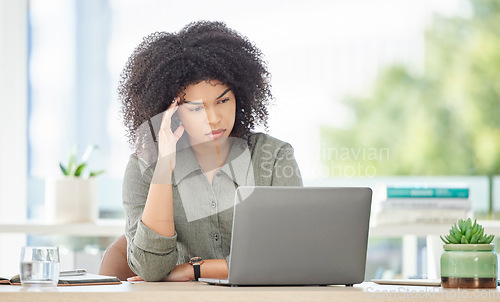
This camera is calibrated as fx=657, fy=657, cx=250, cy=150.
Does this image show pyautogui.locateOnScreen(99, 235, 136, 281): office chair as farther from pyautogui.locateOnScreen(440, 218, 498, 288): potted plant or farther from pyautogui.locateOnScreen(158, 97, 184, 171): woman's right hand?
pyautogui.locateOnScreen(440, 218, 498, 288): potted plant

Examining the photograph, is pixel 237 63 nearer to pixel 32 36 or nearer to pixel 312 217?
pixel 312 217

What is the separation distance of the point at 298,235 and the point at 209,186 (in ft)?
2.36

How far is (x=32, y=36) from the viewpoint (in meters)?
3.40

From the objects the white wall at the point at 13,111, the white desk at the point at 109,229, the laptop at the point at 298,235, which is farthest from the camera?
the white wall at the point at 13,111

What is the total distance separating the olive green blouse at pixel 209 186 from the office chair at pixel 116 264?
0.14 m

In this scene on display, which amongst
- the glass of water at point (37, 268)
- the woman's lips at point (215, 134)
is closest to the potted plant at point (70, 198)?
the woman's lips at point (215, 134)

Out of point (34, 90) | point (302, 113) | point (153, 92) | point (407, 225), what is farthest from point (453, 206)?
point (34, 90)

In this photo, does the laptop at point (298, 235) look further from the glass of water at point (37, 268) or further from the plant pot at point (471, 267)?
the glass of water at point (37, 268)

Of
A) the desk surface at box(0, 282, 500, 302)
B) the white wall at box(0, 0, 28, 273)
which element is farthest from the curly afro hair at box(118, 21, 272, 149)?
the white wall at box(0, 0, 28, 273)

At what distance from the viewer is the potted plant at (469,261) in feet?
4.40

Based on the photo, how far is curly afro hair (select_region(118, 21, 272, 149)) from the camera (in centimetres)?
198

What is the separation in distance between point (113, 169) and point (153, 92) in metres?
1.44

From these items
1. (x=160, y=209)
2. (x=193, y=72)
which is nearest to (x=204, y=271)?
(x=160, y=209)

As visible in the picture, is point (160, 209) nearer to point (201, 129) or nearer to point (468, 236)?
point (201, 129)
